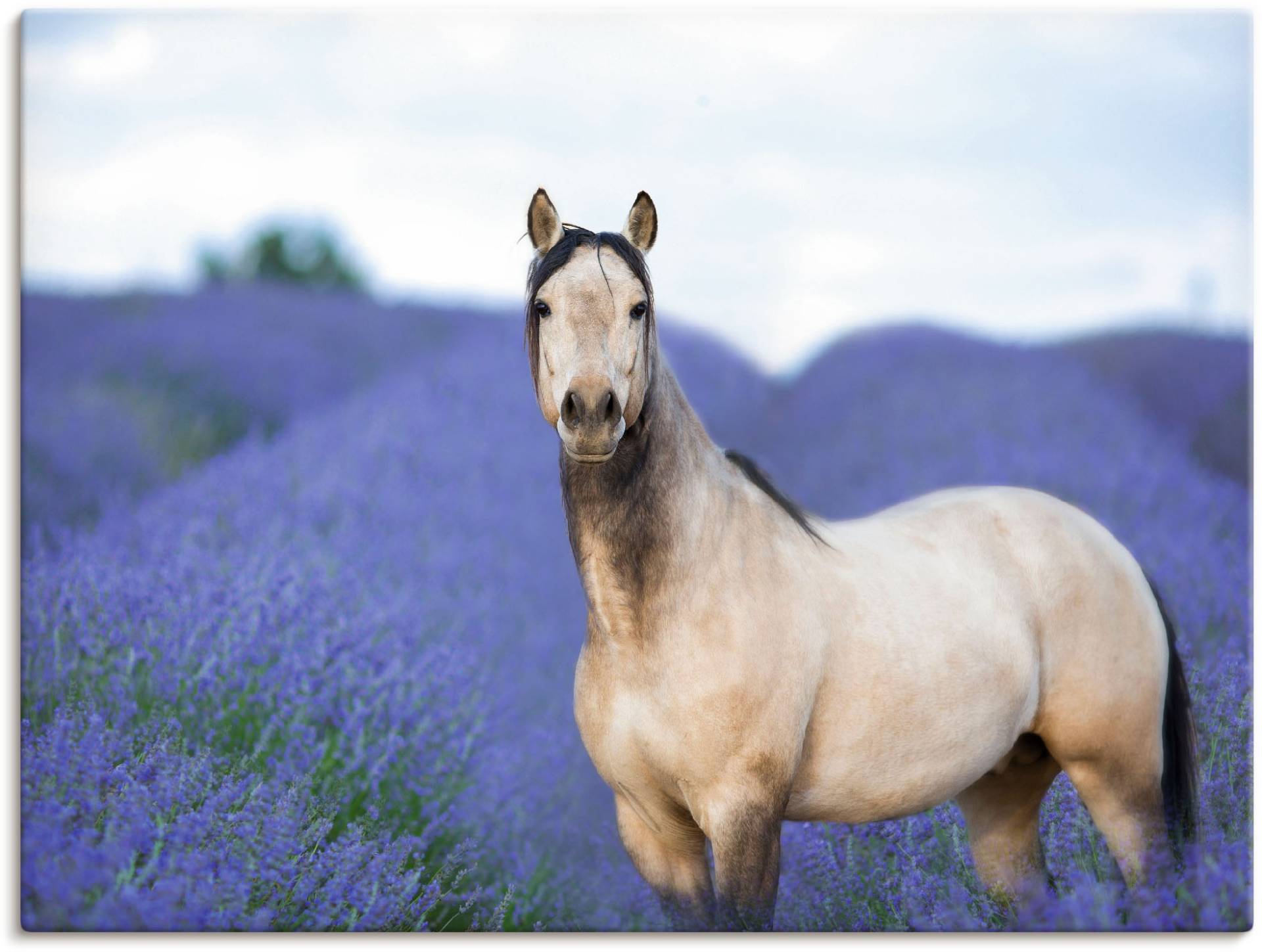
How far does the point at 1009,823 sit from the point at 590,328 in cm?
173

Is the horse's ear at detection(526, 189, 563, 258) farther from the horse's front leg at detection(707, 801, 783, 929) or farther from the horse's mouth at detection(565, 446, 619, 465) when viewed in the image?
the horse's front leg at detection(707, 801, 783, 929)

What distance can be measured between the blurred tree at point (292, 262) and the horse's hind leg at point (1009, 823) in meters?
5.24

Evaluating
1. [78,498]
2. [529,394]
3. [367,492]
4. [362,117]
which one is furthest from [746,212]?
[78,498]

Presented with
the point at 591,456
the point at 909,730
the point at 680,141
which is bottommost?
the point at 909,730

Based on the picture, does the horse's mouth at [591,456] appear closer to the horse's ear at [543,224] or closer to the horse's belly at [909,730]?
the horse's ear at [543,224]

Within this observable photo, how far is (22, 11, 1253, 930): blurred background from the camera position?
7.93ft

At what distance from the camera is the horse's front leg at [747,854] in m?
1.97

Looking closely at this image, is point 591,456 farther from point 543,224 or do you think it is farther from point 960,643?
point 960,643

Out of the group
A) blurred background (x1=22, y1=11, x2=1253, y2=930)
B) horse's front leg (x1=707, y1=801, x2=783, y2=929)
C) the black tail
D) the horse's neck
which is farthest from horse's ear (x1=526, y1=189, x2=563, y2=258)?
the black tail

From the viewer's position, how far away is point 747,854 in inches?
77.7

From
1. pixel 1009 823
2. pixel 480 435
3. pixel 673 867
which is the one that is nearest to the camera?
pixel 673 867

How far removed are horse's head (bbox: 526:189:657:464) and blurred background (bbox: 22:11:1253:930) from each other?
1.02 m

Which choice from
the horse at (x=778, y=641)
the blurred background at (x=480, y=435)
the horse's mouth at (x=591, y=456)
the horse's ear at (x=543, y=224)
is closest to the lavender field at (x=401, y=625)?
the blurred background at (x=480, y=435)

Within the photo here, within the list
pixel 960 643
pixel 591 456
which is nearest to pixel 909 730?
pixel 960 643
